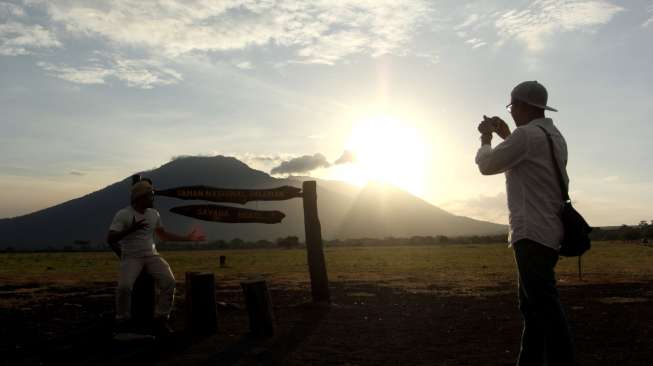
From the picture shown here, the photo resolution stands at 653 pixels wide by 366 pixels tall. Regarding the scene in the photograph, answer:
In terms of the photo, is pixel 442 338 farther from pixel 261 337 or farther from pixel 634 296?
pixel 634 296

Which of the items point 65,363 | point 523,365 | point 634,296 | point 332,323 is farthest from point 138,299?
point 634,296

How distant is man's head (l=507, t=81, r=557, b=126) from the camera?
5.02m

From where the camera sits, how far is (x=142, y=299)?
919cm

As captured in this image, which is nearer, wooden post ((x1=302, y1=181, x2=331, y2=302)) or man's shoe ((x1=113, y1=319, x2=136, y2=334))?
man's shoe ((x1=113, y1=319, x2=136, y2=334))

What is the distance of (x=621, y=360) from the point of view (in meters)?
7.13

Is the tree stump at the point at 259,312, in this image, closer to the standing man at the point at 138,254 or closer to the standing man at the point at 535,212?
the standing man at the point at 138,254

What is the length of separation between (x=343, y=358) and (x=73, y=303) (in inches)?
304

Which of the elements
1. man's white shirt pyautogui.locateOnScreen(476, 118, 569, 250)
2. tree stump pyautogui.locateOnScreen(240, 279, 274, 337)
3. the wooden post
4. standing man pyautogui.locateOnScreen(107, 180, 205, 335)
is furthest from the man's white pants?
man's white shirt pyautogui.locateOnScreen(476, 118, 569, 250)

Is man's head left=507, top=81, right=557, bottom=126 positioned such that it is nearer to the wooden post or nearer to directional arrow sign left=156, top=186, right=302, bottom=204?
the wooden post

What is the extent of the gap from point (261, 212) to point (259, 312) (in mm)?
3635

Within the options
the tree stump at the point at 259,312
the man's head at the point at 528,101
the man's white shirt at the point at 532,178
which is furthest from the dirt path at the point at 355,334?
the man's head at the point at 528,101

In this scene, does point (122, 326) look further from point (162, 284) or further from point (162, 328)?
point (162, 284)

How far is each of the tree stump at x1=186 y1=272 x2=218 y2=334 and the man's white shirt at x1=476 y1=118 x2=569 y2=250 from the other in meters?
5.22

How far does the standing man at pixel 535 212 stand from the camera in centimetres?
465
